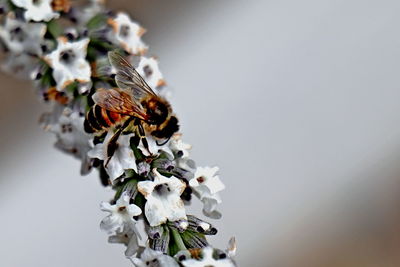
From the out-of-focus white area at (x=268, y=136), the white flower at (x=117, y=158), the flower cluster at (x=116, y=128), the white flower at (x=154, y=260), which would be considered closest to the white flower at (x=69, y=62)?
the flower cluster at (x=116, y=128)

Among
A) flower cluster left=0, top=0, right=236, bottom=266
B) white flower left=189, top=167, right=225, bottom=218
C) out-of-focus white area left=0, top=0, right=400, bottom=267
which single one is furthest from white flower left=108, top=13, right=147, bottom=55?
out-of-focus white area left=0, top=0, right=400, bottom=267

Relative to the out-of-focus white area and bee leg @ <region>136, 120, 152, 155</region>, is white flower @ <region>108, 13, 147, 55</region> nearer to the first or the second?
bee leg @ <region>136, 120, 152, 155</region>

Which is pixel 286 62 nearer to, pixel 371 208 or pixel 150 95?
pixel 371 208

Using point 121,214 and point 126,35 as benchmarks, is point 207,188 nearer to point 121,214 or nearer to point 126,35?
point 121,214

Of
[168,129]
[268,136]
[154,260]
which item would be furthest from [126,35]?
[268,136]

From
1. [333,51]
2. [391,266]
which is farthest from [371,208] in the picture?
[333,51]

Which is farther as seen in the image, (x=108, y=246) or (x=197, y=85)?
(x=197, y=85)

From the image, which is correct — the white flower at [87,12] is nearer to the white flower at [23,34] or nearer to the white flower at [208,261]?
the white flower at [23,34]
